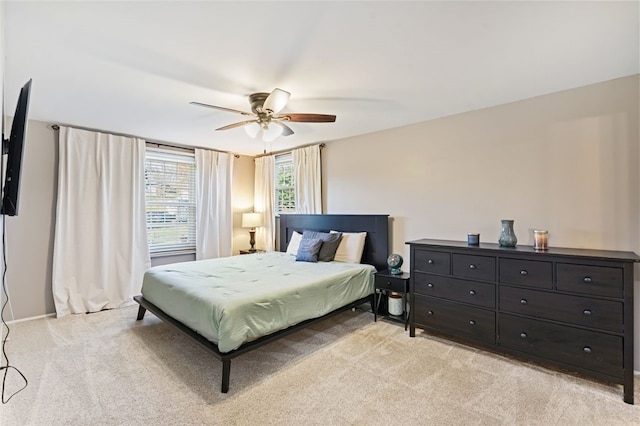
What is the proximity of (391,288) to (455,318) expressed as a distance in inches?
A: 29.6

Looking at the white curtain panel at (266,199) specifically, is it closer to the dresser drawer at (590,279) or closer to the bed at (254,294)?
the bed at (254,294)

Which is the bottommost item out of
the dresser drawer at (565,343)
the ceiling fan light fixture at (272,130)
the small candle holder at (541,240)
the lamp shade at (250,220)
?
the dresser drawer at (565,343)

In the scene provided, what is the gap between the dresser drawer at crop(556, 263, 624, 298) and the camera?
2.15 meters

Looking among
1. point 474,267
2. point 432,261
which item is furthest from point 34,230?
point 474,267

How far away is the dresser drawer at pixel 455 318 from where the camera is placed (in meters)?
2.72

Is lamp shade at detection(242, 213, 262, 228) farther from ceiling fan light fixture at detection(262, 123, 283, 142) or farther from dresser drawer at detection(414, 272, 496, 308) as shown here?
dresser drawer at detection(414, 272, 496, 308)

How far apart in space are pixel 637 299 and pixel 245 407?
3238 mm

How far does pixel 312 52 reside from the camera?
210 centimetres

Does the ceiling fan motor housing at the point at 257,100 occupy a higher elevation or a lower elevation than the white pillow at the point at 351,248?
higher

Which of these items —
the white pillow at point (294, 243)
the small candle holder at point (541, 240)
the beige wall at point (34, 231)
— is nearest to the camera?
the small candle holder at point (541, 240)

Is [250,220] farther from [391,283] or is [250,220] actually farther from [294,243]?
[391,283]

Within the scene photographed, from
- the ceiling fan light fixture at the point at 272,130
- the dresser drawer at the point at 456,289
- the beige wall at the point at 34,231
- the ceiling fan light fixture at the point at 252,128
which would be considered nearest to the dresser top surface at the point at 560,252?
the dresser drawer at the point at 456,289

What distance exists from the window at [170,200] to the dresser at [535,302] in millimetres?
3791

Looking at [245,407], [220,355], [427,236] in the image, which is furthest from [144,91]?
[427,236]
